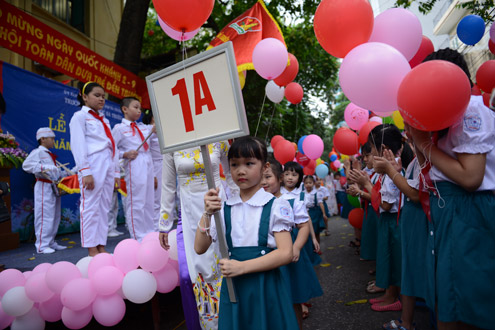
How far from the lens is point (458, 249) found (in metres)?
1.66

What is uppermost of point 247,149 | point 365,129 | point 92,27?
point 92,27

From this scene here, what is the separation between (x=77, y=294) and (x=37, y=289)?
1.20 ft

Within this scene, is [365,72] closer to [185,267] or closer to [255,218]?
[255,218]

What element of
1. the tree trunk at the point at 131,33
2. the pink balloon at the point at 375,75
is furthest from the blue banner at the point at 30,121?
the pink balloon at the point at 375,75

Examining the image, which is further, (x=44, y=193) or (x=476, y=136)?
(x=44, y=193)

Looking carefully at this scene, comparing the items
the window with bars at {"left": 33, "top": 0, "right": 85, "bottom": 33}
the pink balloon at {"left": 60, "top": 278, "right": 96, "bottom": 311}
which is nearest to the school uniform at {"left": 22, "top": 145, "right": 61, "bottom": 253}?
the pink balloon at {"left": 60, "top": 278, "right": 96, "bottom": 311}

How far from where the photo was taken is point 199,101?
1590 mm

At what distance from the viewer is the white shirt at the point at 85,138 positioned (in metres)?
3.31

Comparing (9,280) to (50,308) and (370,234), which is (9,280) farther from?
(370,234)

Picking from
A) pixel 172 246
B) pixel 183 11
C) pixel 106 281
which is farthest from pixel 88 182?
pixel 183 11

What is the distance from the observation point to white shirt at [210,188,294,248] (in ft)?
5.50

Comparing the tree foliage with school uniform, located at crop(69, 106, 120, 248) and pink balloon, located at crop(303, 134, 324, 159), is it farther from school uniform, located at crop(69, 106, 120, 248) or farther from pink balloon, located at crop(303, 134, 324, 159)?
school uniform, located at crop(69, 106, 120, 248)

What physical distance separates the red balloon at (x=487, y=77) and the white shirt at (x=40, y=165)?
18.6ft

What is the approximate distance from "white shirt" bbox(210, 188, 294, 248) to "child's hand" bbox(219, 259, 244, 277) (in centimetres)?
19
